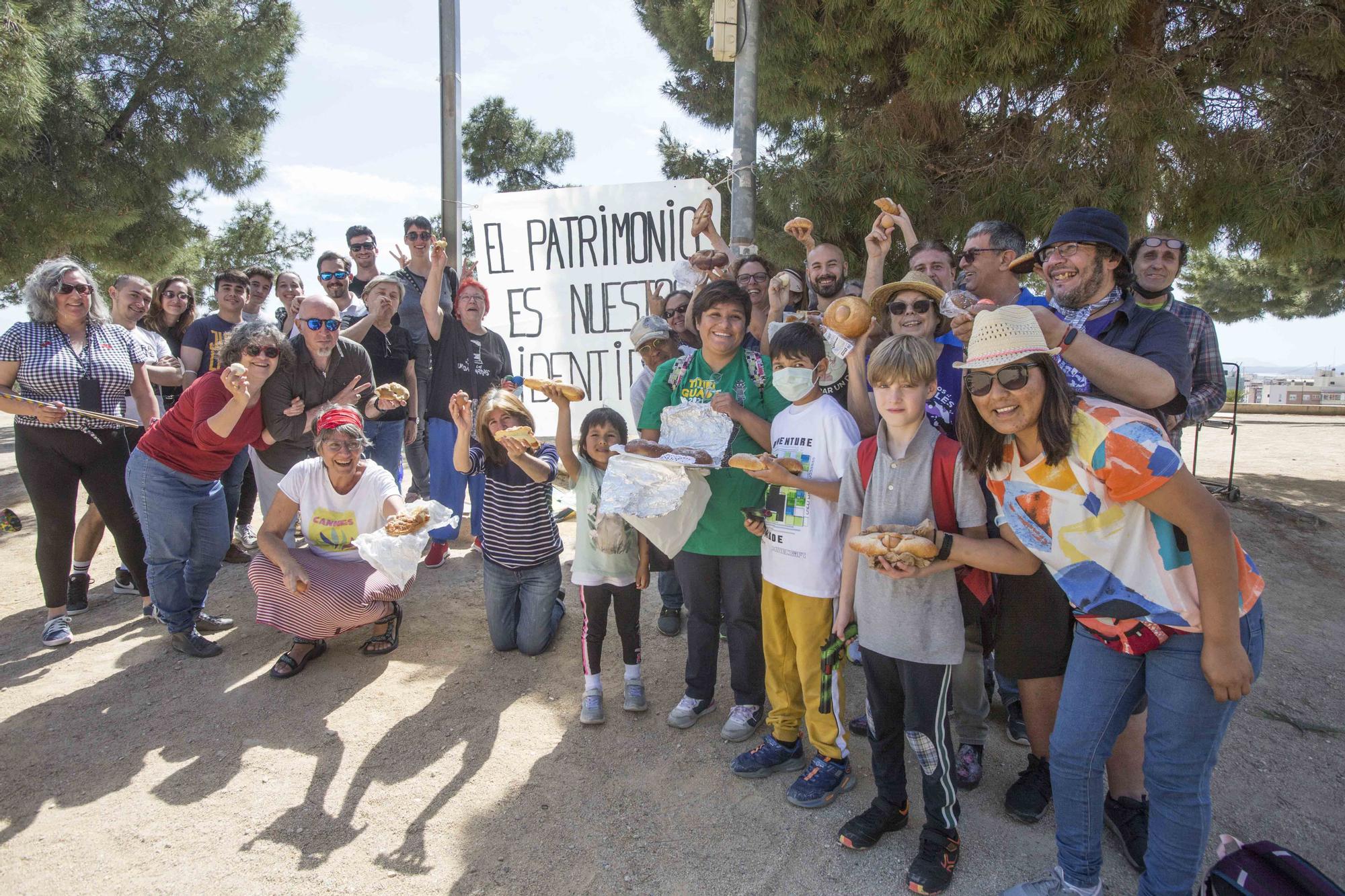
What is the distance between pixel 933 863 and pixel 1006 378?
148 cm

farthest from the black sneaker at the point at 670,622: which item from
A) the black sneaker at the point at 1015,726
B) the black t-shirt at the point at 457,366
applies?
the black t-shirt at the point at 457,366

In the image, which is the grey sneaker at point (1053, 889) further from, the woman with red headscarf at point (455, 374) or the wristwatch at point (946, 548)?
the woman with red headscarf at point (455, 374)

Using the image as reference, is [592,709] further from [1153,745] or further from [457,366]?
[457,366]

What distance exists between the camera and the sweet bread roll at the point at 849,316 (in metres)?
2.60

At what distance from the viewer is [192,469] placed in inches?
154

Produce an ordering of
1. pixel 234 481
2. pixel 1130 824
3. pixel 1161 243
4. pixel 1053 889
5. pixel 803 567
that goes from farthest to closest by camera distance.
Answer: pixel 234 481
pixel 1161 243
pixel 803 567
pixel 1130 824
pixel 1053 889

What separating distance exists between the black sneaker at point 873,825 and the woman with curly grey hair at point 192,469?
3406 mm

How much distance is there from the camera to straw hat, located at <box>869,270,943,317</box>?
8.93 feet

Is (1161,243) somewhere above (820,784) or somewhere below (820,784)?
above

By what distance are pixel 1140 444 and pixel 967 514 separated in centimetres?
59

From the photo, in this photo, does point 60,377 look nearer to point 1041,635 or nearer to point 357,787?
point 357,787

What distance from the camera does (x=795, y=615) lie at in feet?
8.99

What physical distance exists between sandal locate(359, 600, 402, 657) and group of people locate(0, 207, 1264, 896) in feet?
0.04

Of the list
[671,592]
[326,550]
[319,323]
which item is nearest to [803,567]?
[671,592]
